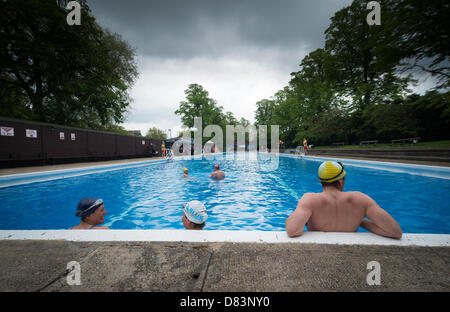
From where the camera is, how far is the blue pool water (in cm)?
474

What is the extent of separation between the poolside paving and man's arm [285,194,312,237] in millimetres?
182

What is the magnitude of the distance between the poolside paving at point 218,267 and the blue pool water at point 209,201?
3052 millimetres

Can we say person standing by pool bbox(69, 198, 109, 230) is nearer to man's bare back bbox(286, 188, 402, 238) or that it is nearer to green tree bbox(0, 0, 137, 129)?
man's bare back bbox(286, 188, 402, 238)

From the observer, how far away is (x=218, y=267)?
4.81 feet

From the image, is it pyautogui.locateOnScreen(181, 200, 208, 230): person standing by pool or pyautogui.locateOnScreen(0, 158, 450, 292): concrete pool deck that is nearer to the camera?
pyautogui.locateOnScreen(0, 158, 450, 292): concrete pool deck

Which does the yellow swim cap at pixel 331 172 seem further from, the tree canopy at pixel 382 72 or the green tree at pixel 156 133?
the green tree at pixel 156 133

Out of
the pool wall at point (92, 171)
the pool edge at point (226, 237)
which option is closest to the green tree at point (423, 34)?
the pool wall at point (92, 171)

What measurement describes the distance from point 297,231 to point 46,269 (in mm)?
2229

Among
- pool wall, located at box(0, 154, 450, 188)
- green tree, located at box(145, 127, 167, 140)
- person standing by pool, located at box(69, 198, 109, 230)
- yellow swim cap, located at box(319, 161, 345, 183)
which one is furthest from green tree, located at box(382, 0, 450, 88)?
green tree, located at box(145, 127, 167, 140)

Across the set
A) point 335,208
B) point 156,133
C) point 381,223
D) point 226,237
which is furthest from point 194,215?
point 156,133

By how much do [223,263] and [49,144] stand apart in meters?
15.4

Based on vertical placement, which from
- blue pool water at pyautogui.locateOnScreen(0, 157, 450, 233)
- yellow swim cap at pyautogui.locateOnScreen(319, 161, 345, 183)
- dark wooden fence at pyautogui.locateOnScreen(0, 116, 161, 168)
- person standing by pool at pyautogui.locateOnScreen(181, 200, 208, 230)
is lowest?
blue pool water at pyautogui.locateOnScreen(0, 157, 450, 233)

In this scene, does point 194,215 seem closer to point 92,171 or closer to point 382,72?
point 92,171

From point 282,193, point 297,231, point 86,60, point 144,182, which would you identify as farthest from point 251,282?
point 86,60
